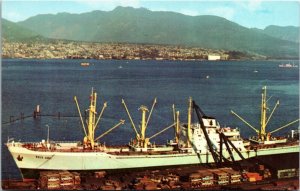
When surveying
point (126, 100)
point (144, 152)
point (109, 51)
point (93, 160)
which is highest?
point (109, 51)

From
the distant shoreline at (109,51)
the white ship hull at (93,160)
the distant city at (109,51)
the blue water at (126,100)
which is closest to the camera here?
the white ship hull at (93,160)

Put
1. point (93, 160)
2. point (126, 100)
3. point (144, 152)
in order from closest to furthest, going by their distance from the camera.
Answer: point (93, 160) < point (144, 152) < point (126, 100)

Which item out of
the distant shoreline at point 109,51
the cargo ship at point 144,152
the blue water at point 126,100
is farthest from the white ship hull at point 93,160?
the distant shoreline at point 109,51

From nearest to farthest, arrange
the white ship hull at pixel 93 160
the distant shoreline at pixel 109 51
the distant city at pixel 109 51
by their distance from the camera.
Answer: the white ship hull at pixel 93 160, the distant shoreline at pixel 109 51, the distant city at pixel 109 51

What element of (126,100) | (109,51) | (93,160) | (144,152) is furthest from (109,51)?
(93,160)

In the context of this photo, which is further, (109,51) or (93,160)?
(109,51)

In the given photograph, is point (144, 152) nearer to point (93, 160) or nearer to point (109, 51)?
point (93, 160)

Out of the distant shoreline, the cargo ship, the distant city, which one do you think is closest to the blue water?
the cargo ship

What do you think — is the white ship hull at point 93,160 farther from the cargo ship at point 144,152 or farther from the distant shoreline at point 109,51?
the distant shoreline at point 109,51

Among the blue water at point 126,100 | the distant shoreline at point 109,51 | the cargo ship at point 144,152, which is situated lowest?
the blue water at point 126,100
